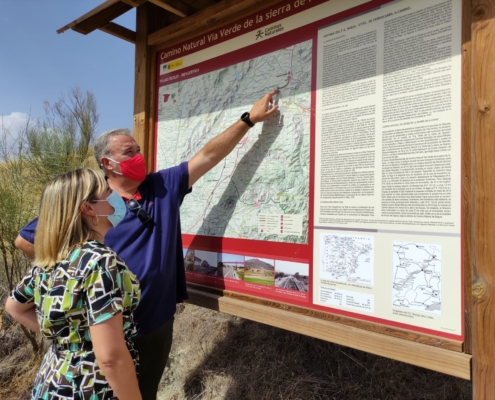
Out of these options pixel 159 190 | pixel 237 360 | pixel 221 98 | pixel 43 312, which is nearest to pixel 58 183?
pixel 43 312

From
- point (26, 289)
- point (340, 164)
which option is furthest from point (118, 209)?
point (340, 164)

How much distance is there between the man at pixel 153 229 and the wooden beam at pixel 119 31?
1.35m

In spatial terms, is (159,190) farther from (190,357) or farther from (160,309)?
(190,357)

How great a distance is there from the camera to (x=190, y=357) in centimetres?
358

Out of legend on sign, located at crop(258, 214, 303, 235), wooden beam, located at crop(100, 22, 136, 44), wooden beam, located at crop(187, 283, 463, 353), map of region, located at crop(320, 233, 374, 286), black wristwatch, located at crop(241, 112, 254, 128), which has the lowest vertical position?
wooden beam, located at crop(187, 283, 463, 353)

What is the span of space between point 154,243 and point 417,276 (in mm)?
1377

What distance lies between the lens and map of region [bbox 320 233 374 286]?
1.73 m

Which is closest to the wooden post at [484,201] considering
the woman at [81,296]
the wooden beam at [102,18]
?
the woman at [81,296]

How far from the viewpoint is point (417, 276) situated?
157cm

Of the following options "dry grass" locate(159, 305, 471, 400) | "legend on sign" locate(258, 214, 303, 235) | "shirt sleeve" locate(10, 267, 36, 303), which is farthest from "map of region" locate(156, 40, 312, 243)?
"dry grass" locate(159, 305, 471, 400)

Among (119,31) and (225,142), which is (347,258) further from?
(119,31)

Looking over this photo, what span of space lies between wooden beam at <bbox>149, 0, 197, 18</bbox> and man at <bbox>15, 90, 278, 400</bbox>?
951mm

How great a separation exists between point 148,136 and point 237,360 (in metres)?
2.12

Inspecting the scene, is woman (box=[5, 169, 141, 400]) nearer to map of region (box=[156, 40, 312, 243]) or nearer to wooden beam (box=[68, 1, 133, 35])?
map of region (box=[156, 40, 312, 243])
